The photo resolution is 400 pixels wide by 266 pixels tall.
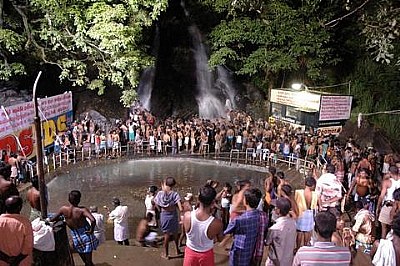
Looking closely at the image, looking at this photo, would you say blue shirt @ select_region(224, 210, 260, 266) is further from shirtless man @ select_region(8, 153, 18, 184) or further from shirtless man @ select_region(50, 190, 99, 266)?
shirtless man @ select_region(8, 153, 18, 184)

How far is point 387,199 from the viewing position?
870 centimetres

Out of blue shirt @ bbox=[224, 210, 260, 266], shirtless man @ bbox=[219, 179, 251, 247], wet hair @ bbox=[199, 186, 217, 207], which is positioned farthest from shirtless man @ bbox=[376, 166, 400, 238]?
wet hair @ bbox=[199, 186, 217, 207]

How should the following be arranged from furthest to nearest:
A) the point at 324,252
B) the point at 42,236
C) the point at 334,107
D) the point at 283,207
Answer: the point at 334,107
the point at 42,236
the point at 283,207
the point at 324,252

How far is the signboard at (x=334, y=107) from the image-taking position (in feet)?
61.9

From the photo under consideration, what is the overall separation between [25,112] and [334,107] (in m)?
13.0

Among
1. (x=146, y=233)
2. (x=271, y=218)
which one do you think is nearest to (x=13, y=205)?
(x=146, y=233)

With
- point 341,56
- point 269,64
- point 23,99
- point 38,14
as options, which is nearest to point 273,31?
point 269,64

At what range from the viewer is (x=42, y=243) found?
5656 millimetres

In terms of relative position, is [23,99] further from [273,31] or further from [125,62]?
Answer: [273,31]

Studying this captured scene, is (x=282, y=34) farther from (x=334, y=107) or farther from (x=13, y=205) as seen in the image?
(x=13, y=205)

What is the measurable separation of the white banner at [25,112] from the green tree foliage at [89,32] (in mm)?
1403

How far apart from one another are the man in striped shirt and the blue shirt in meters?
0.97

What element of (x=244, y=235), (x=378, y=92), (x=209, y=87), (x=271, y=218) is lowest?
(x=271, y=218)

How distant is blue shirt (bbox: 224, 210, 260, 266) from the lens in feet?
17.3
